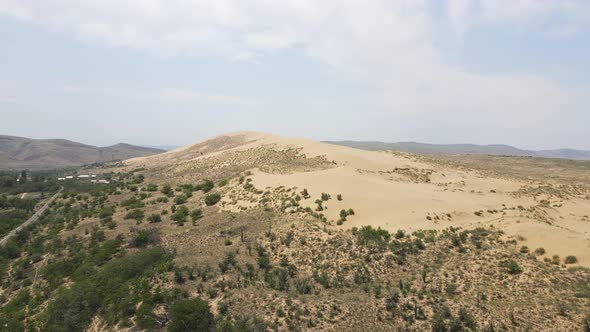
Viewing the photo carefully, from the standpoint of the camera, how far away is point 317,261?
2255 cm

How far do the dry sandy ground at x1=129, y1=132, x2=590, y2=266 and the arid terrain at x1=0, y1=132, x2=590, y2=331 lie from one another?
0.70 feet

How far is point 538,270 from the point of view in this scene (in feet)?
63.5

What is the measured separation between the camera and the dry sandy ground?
79.6ft

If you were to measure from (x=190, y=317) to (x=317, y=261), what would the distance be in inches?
358

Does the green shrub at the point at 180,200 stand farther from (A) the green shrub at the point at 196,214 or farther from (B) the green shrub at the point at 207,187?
(A) the green shrub at the point at 196,214

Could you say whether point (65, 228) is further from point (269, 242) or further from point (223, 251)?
point (269, 242)

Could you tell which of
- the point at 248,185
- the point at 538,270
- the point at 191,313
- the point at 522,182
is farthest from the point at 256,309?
the point at 522,182

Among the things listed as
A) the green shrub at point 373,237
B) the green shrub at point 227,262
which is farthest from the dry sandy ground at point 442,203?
the green shrub at point 227,262

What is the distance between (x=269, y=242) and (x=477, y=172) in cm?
5364

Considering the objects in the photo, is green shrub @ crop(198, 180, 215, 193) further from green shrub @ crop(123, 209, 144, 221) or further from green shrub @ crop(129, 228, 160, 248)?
green shrub @ crop(129, 228, 160, 248)

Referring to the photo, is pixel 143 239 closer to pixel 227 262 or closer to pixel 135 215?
pixel 135 215

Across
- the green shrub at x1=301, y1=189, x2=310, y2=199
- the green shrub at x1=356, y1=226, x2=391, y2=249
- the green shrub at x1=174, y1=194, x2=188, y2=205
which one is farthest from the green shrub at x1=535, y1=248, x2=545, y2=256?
the green shrub at x1=174, y1=194, x2=188, y2=205

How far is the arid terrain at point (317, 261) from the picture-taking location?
671 inches

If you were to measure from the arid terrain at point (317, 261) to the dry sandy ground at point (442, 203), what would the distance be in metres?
0.21
